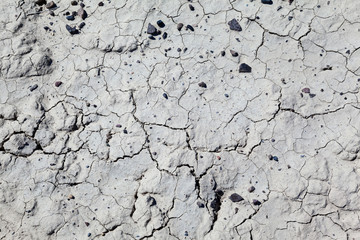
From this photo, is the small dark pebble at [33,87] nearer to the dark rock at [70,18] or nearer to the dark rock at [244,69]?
the dark rock at [70,18]

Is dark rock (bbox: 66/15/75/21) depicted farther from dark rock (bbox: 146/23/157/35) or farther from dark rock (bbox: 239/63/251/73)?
dark rock (bbox: 239/63/251/73)

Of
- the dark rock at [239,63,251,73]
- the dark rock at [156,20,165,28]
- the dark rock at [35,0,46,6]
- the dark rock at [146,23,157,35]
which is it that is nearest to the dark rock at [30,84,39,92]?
the dark rock at [35,0,46,6]

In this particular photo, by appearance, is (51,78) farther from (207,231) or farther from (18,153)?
(207,231)

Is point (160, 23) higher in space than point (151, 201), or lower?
higher

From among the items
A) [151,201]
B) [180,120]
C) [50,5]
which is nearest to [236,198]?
[151,201]

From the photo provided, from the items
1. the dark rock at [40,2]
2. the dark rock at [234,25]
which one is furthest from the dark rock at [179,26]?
the dark rock at [40,2]

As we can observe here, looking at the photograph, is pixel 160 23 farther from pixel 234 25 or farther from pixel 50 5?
pixel 50 5

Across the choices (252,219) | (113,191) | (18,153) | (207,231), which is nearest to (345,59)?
(252,219)
